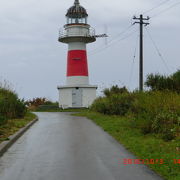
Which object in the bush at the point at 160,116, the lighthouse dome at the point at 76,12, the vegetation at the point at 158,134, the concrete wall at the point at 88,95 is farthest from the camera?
the concrete wall at the point at 88,95

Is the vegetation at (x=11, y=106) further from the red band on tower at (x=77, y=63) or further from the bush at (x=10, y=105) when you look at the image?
the red band on tower at (x=77, y=63)

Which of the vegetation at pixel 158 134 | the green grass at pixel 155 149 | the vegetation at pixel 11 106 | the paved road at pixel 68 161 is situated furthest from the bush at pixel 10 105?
the green grass at pixel 155 149

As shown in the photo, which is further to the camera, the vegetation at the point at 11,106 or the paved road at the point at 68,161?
the vegetation at the point at 11,106

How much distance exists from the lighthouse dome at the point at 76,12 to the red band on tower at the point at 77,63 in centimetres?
402

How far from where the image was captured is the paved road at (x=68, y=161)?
662 cm

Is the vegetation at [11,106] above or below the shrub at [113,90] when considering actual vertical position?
below

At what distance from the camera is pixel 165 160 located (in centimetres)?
757

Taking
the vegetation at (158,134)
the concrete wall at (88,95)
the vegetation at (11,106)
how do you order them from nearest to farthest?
1. the vegetation at (158,134)
2. the vegetation at (11,106)
3. the concrete wall at (88,95)

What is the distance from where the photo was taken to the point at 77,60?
3878 cm

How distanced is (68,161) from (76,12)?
105 feet

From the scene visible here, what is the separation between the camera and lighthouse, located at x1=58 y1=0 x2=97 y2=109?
38719 millimetres

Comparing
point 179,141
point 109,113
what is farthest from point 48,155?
point 109,113
